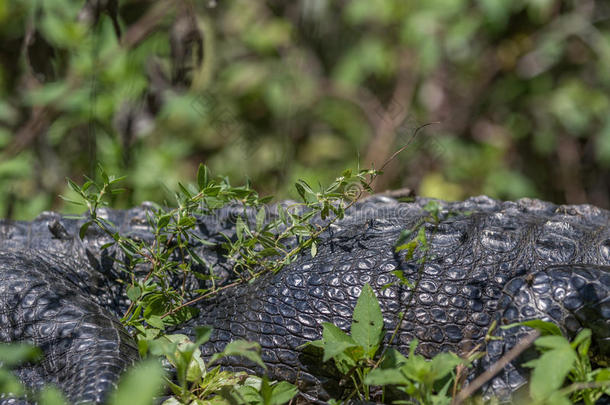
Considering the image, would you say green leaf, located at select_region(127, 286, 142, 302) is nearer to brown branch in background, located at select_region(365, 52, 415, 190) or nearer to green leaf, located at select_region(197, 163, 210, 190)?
green leaf, located at select_region(197, 163, 210, 190)

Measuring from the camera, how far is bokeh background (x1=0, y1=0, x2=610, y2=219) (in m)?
4.58

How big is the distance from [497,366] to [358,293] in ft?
1.70

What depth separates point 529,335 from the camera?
68.2 inches

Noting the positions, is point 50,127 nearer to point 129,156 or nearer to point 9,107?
point 9,107

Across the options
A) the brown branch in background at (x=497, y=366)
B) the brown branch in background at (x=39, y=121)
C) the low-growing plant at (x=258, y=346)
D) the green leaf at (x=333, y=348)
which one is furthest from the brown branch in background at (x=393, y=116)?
the green leaf at (x=333, y=348)

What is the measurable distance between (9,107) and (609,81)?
4.68 meters

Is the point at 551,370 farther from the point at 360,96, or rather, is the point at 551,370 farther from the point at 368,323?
the point at 360,96

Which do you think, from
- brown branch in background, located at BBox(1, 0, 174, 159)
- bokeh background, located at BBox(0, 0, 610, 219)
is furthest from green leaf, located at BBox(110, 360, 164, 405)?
brown branch in background, located at BBox(1, 0, 174, 159)

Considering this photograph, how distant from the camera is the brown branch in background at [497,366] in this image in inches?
62.1

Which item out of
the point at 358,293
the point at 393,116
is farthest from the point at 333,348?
the point at 393,116

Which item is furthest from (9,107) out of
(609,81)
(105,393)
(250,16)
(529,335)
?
(609,81)

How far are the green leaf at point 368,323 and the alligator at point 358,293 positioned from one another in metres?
0.07

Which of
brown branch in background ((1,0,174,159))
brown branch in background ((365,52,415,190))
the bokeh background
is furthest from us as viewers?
brown branch in background ((365,52,415,190))

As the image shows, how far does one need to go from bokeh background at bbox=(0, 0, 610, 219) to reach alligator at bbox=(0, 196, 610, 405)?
92.3 inches
